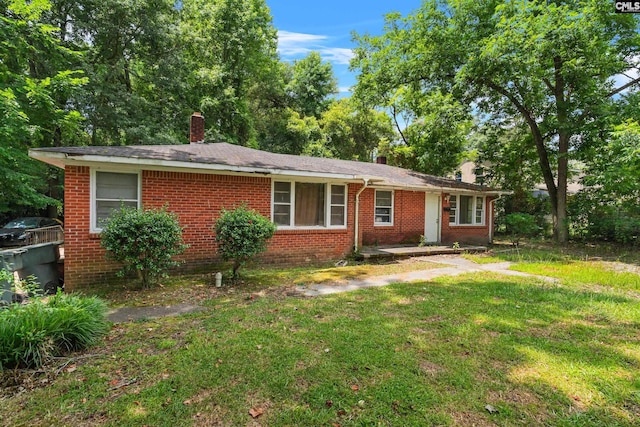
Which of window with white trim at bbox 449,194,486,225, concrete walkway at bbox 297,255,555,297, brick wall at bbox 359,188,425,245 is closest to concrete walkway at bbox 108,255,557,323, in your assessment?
concrete walkway at bbox 297,255,555,297

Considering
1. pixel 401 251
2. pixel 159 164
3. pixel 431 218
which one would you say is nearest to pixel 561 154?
pixel 431 218

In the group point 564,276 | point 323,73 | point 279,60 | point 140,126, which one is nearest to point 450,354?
point 564,276

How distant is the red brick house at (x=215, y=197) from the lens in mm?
6652

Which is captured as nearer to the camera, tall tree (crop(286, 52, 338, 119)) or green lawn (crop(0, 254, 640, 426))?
green lawn (crop(0, 254, 640, 426))

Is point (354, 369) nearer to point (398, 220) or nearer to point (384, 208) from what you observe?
point (384, 208)

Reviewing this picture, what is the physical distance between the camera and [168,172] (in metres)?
7.49

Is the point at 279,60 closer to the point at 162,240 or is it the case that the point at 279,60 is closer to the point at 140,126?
the point at 140,126

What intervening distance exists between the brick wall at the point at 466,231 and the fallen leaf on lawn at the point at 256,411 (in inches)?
498

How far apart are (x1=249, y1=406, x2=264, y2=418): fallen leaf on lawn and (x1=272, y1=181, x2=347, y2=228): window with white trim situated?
658 cm

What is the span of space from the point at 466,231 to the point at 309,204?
8716 mm

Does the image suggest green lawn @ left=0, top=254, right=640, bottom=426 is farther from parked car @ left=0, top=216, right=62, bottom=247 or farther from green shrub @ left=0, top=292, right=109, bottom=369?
parked car @ left=0, top=216, right=62, bottom=247

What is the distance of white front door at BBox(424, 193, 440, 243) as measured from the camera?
13.5m

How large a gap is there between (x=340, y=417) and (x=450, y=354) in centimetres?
170

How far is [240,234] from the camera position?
6.70m
